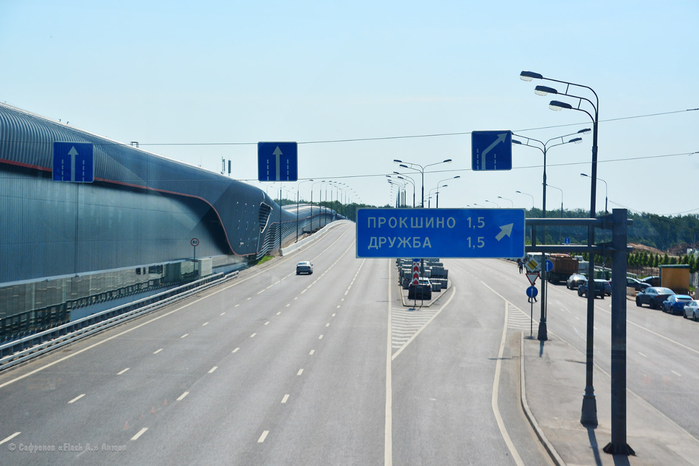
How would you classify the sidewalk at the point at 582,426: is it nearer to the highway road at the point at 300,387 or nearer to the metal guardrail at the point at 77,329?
the highway road at the point at 300,387

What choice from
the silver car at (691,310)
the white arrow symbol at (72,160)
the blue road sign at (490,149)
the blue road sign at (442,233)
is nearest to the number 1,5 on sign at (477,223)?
the blue road sign at (442,233)

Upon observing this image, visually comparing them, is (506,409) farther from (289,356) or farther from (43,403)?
(43,403)

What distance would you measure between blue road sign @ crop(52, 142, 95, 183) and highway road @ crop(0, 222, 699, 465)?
23.1ft

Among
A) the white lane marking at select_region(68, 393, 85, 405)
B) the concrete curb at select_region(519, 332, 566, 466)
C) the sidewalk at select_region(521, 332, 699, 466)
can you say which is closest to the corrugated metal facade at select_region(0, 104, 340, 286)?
the white lane marking at select_region(68, 393, 85, 405)

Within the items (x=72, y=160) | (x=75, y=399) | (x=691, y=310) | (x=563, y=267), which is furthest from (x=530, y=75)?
(x=563, y=267)

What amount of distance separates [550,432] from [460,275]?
5642 cm

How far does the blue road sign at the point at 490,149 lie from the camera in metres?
18.0

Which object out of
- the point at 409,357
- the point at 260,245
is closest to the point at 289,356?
A: the point at 409,357

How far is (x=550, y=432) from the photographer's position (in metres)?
14.7

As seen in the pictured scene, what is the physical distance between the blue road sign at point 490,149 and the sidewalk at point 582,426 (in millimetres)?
7281

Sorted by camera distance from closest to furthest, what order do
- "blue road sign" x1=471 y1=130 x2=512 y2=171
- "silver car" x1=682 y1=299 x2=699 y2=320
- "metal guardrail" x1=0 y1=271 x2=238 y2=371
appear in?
1. "blue road sign" x1=471 y1=130 x2=512 y2=171
2. "metal guardrail" x1=0 y1=271 x2=238 y2=371
3. "silver car" x1=682 y1=299 x2=699 y2=320

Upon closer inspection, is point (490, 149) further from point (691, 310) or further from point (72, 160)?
point (691, 310)

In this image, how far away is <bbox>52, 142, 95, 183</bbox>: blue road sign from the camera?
811 inches

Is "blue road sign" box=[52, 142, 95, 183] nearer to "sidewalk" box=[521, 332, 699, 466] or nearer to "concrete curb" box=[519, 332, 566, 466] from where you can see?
"concrete curb" box=[519, 332, 566, 466]
